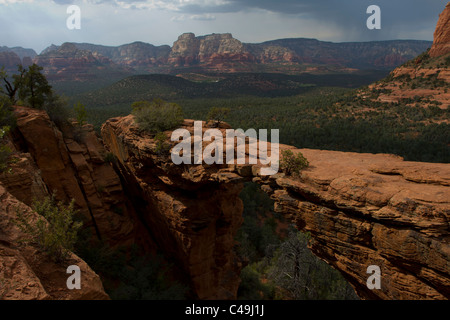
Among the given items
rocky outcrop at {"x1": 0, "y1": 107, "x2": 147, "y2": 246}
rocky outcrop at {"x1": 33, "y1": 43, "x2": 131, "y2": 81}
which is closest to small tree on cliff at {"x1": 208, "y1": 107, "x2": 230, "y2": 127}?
rocky outcrop at {"x1": 0, "y1": 107, "x2": 147, "y2": 246}

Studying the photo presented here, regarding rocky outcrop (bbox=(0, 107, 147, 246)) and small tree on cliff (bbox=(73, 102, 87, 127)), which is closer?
rocky outcrop (bbox=(0, 107, 147, 246))

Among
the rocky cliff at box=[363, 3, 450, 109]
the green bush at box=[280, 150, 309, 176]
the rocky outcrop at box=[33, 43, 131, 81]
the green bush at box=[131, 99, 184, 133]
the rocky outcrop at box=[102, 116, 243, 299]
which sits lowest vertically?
the rocky outcrop at box=[102, 116, 243, 299]

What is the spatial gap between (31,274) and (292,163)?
7449 mm

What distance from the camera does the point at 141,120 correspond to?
1362 centimetres

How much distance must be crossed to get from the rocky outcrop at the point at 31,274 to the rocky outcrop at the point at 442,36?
251ft

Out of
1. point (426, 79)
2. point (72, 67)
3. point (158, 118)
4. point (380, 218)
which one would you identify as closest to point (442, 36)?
point (426, 79)

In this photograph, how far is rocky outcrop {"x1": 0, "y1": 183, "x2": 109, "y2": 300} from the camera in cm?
381

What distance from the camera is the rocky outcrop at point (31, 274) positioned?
12.5 ft

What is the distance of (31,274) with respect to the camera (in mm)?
4207

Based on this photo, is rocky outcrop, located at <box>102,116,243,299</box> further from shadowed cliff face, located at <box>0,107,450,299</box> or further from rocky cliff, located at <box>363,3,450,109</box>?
rocky cliff, located at <box>363,3,450,109</box>

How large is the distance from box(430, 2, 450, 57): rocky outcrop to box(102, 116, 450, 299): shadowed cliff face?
221 ft

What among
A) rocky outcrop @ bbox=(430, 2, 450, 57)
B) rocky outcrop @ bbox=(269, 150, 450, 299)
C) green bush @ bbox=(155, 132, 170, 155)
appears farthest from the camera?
rocky outcrop @ bbox=(430, 2, 450, 57)
